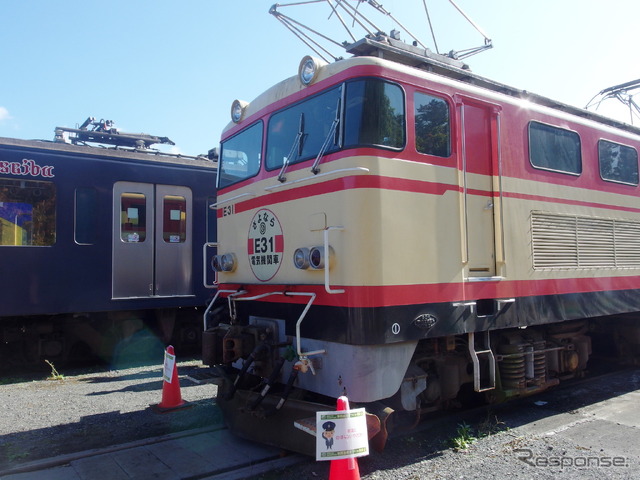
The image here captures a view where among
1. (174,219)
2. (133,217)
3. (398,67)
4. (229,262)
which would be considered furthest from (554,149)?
(133,217)

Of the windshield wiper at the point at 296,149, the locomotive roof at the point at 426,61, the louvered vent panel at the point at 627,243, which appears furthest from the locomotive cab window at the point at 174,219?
the louvered vent panel at the point at 627,243

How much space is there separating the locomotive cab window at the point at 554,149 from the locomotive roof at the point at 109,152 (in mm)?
6374

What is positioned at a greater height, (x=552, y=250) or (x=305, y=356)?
(x=552, y=250)

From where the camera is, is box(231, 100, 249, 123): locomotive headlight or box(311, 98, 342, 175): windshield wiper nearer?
box(311, 98, 342, 175): windshield wiper

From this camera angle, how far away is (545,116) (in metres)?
5.92

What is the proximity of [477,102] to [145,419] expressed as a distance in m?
4.97

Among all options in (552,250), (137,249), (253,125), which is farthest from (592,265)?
(137,249)

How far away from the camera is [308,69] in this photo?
4.86 m

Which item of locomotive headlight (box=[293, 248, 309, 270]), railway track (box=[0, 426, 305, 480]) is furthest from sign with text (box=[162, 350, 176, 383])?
locomotive headlight (box=[293, 248, 309, 270])

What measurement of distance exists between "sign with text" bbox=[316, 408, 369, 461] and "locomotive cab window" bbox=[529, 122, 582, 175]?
3.61 m

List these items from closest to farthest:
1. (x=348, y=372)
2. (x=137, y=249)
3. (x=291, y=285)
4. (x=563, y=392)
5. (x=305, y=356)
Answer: (x=348, y=372) → (x=305, y=356) → (x=291, y=285) → (x=563, y=392) → (x=137, y=249)

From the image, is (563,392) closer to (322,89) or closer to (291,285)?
(291,285)

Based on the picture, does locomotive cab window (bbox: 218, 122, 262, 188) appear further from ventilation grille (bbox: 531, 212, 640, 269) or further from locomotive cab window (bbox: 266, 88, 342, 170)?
ventilation grille (bbox: 531, 212, 640, 269)

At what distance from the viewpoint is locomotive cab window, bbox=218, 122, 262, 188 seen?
223 inches
